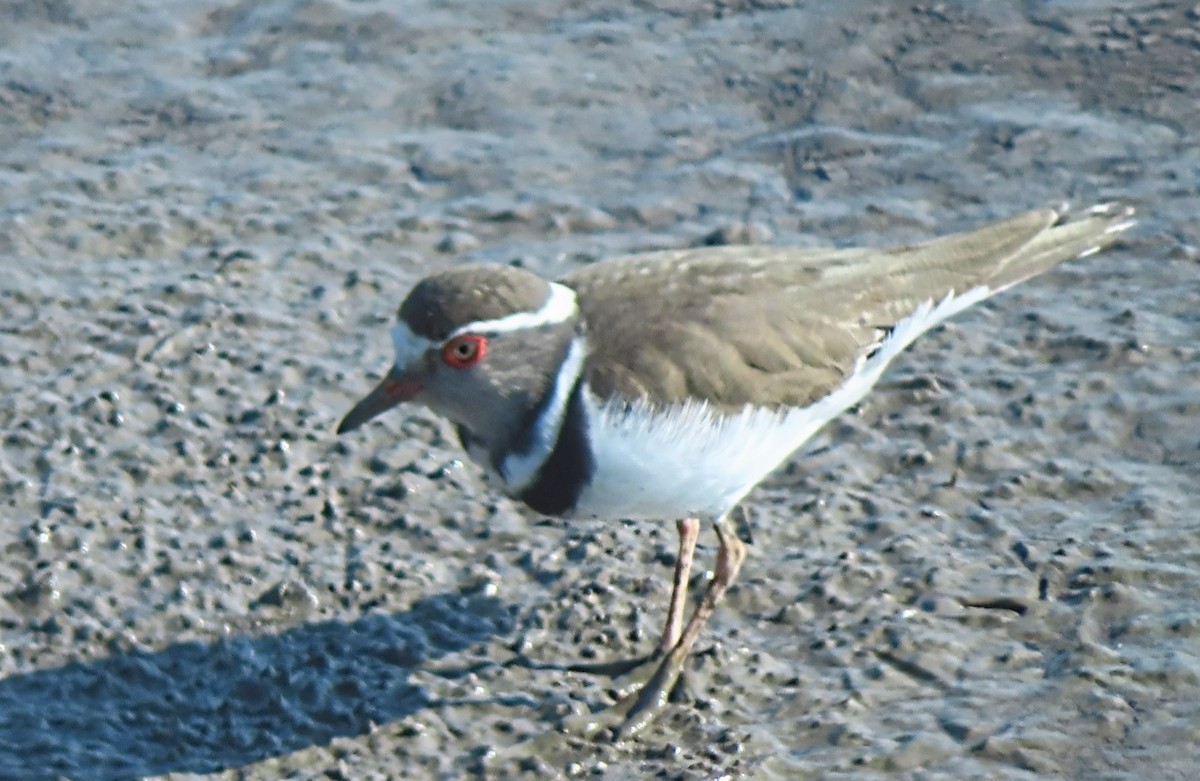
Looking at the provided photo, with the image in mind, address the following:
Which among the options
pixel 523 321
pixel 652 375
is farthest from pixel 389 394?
pixel 652 375

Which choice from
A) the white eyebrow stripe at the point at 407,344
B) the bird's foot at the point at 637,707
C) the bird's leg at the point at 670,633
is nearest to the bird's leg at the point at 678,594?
the bird's leg at the point at 670,633

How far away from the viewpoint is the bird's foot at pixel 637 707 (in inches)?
232

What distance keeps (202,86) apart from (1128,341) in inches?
189

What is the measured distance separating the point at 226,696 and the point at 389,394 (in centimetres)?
116

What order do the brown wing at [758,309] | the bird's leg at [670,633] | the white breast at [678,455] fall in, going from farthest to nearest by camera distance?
the bird's leg at [670,633] < the brown wing at [758,309] < the white breast at [678,455]

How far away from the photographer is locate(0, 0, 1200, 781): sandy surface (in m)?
5.88

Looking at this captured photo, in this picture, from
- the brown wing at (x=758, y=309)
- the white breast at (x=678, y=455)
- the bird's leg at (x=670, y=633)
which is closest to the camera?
the white breast at (x=678, y=455)

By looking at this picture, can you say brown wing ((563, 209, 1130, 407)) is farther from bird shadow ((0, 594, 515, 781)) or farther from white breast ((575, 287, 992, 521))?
bird shadow ((0, 594, 515, 781))

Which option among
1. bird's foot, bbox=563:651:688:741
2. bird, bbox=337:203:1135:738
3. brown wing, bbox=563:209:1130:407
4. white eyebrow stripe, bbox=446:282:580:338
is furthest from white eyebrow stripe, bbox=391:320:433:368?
bird's foot, bbox=563:651:688:741

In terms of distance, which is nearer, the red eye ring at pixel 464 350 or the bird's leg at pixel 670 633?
the red eye ring at pixel 464 350

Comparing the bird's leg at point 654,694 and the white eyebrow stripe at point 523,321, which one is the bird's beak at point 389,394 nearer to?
the white eyebrow stripe at point 523,321

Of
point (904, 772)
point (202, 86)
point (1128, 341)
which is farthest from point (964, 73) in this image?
point (904, 772)

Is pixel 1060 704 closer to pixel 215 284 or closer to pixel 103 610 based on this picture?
pixel 103 610

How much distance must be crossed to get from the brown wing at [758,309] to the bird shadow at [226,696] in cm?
115
